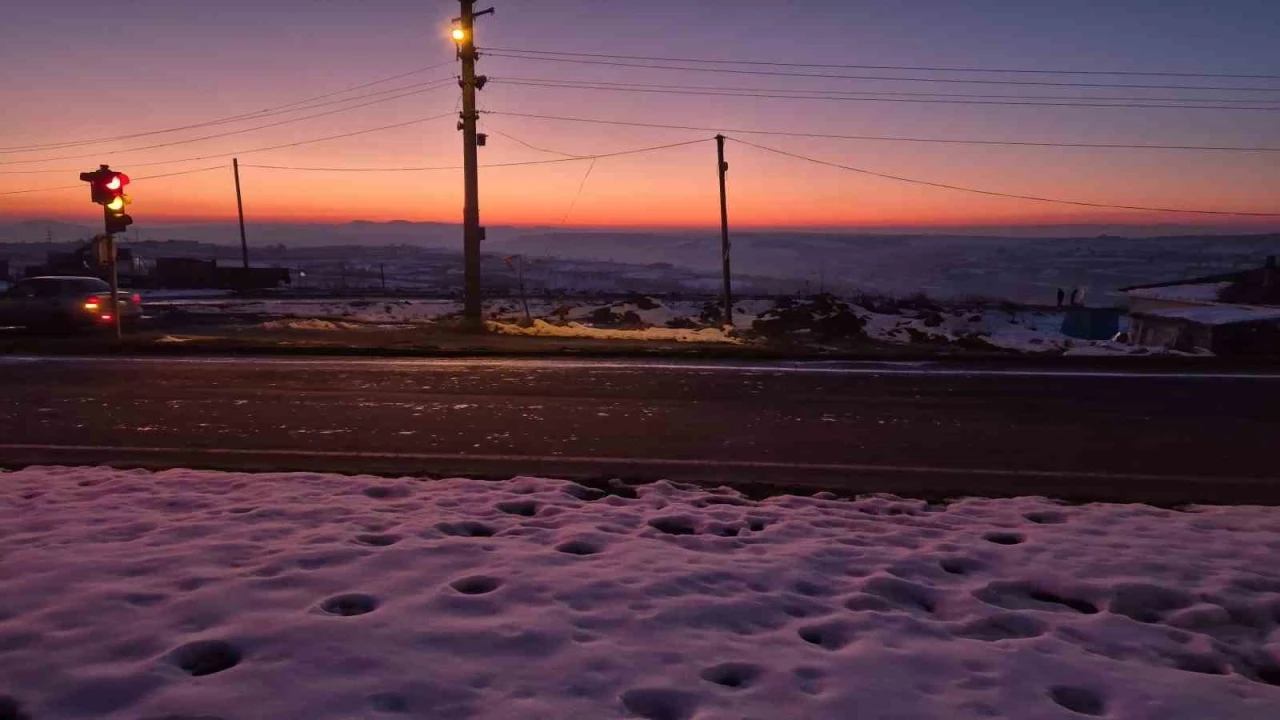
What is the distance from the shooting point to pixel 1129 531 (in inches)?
214

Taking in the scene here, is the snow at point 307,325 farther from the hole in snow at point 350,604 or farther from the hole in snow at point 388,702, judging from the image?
the hole in snow at point 388,702

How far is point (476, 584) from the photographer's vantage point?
4.19 meters

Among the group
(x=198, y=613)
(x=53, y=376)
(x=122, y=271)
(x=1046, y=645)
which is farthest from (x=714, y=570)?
(x=122, y=271)

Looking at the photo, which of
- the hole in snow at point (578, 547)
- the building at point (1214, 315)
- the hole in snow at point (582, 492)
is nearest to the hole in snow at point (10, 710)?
the hole in snow at point (578, 547)

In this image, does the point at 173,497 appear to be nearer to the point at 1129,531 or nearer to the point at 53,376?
the point at 1129,531

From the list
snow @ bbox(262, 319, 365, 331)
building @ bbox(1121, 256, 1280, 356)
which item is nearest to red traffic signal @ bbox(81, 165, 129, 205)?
snow @ bbox(262, 319, 365, 331)

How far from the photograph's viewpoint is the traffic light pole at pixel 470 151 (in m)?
19.9

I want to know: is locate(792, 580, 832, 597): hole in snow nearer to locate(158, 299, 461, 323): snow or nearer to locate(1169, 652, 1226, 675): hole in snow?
locate(1169, 652, 1226, 675): hole in snow

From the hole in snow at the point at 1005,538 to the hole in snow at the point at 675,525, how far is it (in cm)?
190

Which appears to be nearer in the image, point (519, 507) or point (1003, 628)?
point (1003, 628)

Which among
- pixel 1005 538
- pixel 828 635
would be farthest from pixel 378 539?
pixel 1005 538

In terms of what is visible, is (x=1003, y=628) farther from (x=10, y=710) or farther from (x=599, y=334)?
(x=599, y=334)

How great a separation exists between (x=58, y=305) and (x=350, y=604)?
18.9 m

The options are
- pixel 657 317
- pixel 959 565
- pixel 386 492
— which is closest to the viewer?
pixel 959 565
